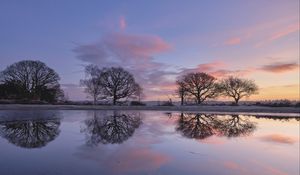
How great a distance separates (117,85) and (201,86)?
22140 millimetres

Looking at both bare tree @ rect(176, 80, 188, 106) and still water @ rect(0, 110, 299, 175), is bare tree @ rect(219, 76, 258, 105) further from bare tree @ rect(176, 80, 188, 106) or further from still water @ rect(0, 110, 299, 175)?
still water @ rect(0, 110, 299, 175)

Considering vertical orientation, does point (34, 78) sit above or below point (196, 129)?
above

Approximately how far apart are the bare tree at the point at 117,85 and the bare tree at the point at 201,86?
46.6 ft

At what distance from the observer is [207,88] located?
82.8 metres

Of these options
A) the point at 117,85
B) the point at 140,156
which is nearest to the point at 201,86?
the point at 117,85

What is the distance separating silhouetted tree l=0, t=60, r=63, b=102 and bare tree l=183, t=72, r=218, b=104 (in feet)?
117

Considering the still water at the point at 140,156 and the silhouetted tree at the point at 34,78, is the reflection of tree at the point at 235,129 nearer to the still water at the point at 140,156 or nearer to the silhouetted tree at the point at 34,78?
the still water at the point at 140,156

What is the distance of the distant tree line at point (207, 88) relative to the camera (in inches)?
3253

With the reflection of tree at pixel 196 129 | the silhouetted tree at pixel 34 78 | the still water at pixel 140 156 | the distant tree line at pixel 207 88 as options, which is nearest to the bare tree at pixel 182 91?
the distant tree line at pixel 207 88

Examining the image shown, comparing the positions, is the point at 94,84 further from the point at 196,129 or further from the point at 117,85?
the point at 196,129

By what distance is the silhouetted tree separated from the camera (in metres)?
79.2

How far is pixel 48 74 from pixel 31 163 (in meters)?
75.9

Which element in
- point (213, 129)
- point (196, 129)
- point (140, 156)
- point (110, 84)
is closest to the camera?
point (140, 156)

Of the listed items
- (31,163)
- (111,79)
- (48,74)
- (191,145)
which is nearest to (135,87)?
(111,79)
